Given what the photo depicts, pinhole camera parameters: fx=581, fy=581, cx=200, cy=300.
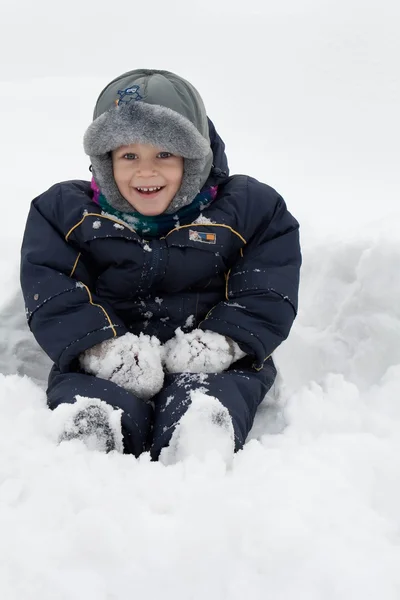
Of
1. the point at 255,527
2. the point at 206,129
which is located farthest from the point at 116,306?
the point at 255,527

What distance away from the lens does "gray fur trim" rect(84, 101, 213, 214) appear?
5.76 ft

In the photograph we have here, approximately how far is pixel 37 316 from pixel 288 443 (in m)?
0.88

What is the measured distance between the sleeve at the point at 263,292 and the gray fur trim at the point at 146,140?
11.8 inches

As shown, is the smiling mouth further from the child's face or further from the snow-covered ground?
the snow-covered ground

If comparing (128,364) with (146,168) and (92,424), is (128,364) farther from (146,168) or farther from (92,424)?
(146,168)

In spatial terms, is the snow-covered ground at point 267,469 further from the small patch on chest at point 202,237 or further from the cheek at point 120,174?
the cheek at point 120,174

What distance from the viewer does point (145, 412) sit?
1.71 meters

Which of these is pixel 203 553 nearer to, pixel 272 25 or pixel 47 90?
pixel 47 90

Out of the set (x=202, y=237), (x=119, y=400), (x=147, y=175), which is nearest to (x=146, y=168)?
(x=147, y=175)

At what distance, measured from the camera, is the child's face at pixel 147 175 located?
1.83 metres

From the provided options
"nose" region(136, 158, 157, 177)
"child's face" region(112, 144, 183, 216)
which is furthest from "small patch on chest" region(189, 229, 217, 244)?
"nose" region(136, 158, 157, 177)

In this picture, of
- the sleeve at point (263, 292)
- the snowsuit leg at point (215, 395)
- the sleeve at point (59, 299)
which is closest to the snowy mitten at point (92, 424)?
the snowsuit leg at point (215, 395)

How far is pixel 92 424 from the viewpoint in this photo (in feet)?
4.74

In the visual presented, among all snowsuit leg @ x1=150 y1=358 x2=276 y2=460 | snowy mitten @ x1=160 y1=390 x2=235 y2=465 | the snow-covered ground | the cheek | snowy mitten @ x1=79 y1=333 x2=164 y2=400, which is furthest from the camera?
the cheek
